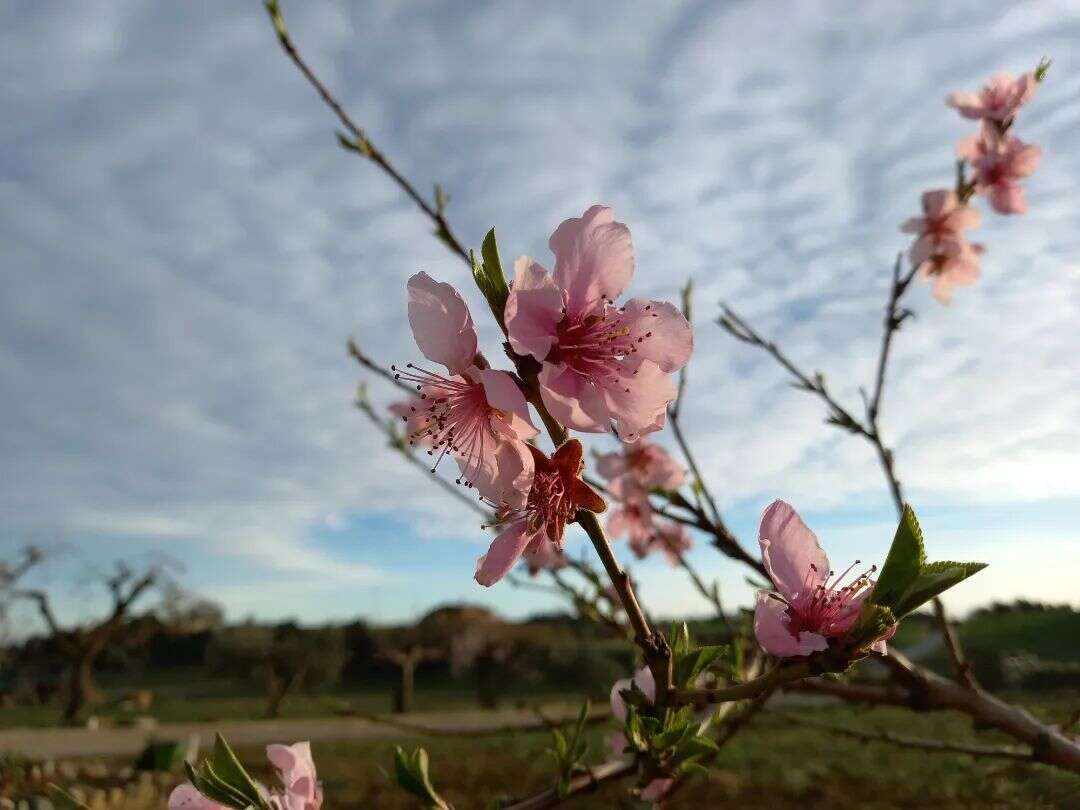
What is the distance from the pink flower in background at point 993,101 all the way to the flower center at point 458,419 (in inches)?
77.3

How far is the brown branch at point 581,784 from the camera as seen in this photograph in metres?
0.88

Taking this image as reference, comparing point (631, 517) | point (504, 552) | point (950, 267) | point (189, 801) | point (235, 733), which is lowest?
point (189, 801)

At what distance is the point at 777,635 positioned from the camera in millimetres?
745

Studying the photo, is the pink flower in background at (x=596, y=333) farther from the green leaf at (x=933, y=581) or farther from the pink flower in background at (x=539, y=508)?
the green leaf at (x=933, y=581)

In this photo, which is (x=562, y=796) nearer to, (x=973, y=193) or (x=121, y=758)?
(x=973, y=193)

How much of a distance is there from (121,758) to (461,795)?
4.04 m

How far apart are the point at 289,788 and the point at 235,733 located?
1024 cm

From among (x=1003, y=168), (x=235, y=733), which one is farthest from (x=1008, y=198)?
(x=235, y=733)

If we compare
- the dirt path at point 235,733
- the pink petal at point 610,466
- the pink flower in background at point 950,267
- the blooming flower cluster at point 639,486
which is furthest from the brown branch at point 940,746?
the dirt path at point 235,733

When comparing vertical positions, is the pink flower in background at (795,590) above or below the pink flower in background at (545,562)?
below

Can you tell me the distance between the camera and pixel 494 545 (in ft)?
2.62

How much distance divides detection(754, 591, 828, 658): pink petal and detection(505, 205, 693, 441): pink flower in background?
202 millimetres

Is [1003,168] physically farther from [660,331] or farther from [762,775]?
[762,775]

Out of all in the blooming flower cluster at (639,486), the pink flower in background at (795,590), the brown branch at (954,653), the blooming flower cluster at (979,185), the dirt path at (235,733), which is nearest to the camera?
the pink flower in background at (795,590)
